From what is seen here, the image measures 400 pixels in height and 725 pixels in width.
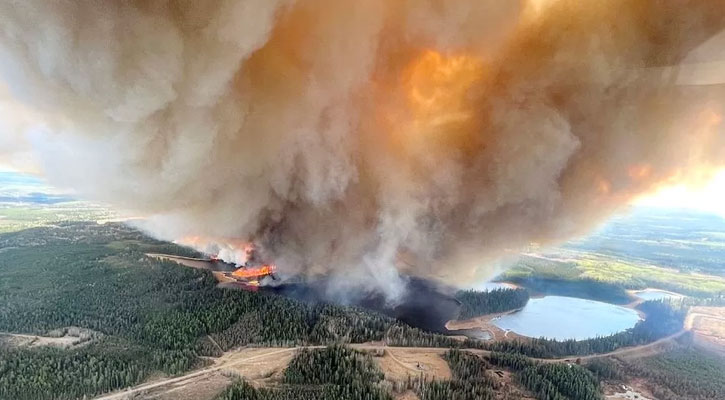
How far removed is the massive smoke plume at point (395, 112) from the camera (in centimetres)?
682

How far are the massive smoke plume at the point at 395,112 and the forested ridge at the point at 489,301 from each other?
5.50 feet

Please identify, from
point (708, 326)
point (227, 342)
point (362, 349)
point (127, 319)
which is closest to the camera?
point (227, 342)

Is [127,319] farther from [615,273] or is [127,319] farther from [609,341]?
[615,273]

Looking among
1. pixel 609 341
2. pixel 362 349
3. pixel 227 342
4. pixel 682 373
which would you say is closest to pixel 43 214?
pixel 227 342

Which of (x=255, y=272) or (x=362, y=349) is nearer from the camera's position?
(x=362, y=349)

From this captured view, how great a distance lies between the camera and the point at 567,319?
1404 centimetres

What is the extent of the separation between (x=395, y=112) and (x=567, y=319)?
329 inches

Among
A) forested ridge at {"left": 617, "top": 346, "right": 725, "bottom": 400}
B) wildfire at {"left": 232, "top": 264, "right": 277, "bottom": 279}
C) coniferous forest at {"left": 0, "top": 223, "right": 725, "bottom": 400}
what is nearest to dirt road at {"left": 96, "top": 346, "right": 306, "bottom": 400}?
coniferous forest at {"left": 0, "top": 223, "right": 725, "bottom": 400}

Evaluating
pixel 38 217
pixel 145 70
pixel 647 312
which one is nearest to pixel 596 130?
pixel 647 312

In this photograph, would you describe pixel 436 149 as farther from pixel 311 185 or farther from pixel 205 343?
pixel 205 343

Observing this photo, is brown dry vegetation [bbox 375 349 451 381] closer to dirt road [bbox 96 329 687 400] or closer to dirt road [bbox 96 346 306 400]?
dirt road [bbox 96 329 687 400]

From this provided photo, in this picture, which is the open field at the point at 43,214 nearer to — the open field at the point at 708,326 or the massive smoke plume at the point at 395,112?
the massive smoke plume at the point at 395,112

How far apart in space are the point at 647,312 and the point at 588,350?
140 inches

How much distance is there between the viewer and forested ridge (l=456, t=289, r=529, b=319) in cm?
1418
